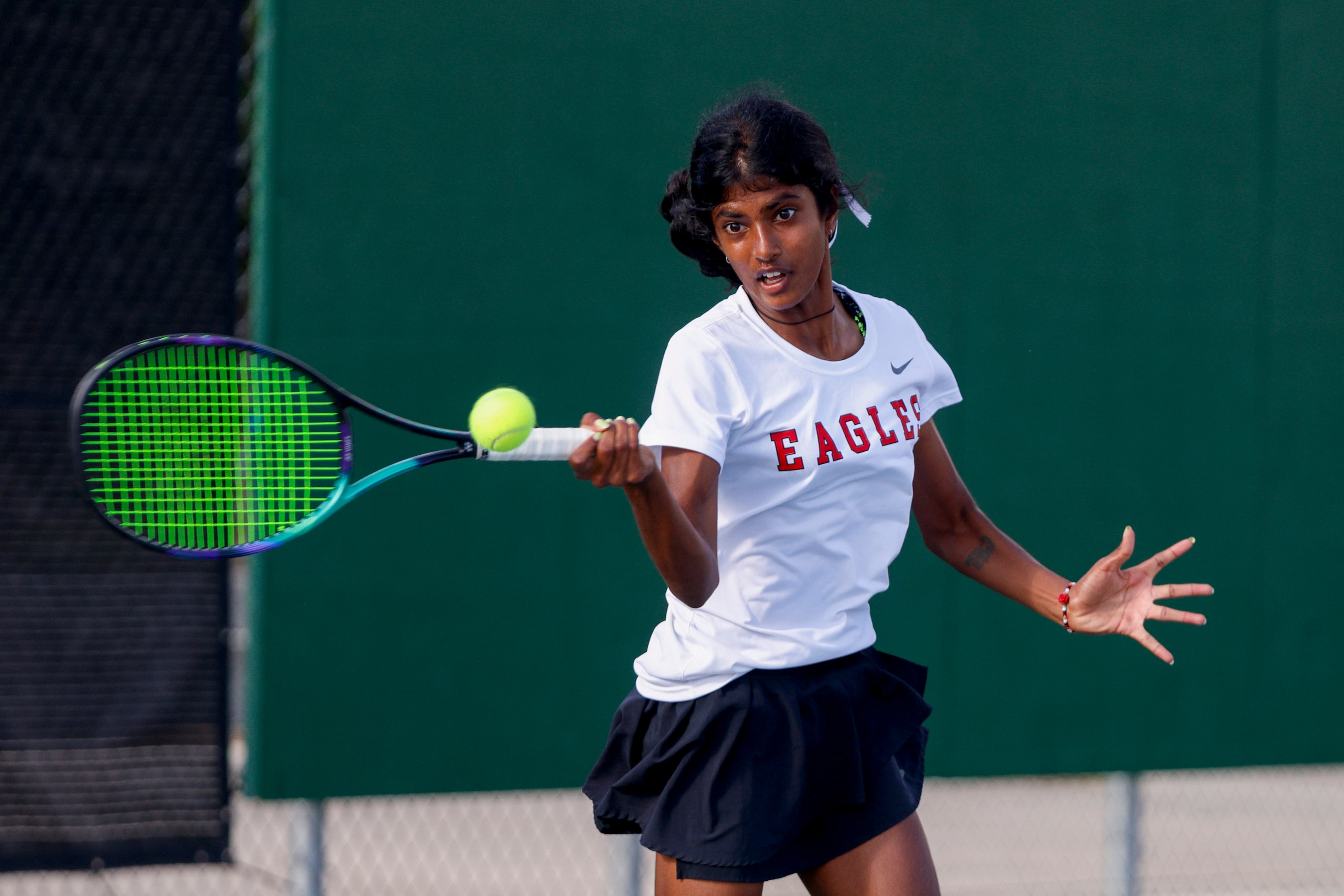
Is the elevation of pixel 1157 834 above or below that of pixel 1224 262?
below

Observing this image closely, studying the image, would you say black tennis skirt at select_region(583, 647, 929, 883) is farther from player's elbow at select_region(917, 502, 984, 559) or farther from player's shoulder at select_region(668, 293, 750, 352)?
player's shoulder at select_region(668, 293, 750, 352)

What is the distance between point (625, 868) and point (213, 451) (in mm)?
1457

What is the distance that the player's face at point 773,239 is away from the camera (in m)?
1.93

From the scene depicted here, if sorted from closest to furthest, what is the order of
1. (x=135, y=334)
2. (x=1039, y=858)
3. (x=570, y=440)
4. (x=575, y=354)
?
1. (x=570, y=440)
2. (x=135, y=334)
3. (x=575, y=354)
4. (x=1039, y=858)

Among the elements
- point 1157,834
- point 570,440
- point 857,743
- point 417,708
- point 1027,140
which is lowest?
point 1157,834

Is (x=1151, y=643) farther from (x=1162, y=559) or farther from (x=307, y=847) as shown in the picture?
(x=307, y=847)

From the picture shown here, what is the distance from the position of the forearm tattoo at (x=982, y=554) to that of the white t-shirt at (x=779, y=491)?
0.96ft

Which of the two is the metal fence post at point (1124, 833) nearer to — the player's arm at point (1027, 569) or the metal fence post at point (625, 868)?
the metal fence post at point (625, 868)

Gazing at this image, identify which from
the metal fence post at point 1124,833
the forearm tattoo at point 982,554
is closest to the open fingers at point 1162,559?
the forearm tattoo at point 982,554

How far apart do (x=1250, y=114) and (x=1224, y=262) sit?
0.38 meters

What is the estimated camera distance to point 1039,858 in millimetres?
4711

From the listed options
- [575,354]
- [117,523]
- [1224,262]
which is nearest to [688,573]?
[117,523]

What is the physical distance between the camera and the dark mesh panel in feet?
9.13

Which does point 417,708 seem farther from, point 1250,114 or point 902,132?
point 1250,114
